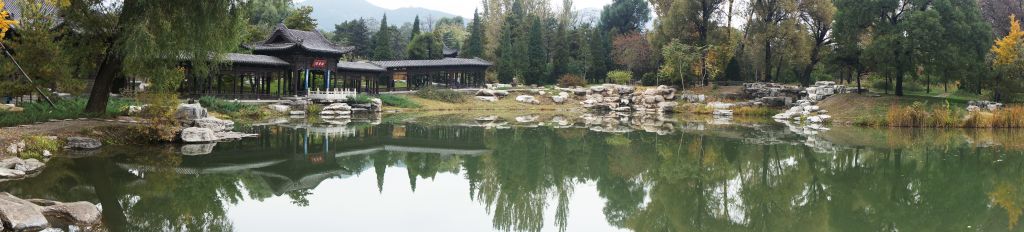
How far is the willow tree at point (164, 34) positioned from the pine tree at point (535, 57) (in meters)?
36.2

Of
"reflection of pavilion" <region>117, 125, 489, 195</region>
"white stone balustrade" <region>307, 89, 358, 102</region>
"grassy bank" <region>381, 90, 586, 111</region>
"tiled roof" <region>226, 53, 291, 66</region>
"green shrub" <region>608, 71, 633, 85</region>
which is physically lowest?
"reflection of pavilion" <region>117, 125, 489, 195</region>

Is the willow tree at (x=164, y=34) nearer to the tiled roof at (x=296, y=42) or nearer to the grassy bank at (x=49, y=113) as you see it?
the grassy bank at (x=49, y=113)

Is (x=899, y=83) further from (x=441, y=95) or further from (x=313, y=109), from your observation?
(x=313, y=109)

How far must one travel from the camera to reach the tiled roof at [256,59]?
34.4 metres

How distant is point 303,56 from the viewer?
37.8m

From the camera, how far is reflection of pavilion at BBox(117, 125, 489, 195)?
12914mm

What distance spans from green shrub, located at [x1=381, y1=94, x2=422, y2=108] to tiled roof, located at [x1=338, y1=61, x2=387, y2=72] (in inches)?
135

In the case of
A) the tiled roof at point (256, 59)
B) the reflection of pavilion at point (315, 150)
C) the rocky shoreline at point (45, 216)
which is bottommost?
the reflection of pavilion at point (315, 150)

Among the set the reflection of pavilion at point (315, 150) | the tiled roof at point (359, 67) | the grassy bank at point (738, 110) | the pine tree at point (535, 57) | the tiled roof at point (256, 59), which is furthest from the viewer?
the pine tree at point (535, 57)

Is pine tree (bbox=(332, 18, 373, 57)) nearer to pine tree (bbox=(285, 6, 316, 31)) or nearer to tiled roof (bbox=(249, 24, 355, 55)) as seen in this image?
pine tree (bbox=(285, 6, 316, 31))

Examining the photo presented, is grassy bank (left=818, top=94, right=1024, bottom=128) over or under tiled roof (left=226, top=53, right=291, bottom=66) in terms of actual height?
under

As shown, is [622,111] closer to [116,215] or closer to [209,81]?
[209,81]

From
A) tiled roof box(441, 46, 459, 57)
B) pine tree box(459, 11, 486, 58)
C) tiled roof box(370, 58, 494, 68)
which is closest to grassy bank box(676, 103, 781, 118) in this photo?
tiled roof box(370, 58, 494, 68)

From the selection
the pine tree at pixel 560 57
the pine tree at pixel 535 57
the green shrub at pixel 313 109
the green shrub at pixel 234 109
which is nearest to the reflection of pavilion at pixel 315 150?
the green shrub at pixel 234 109
